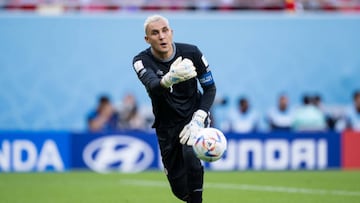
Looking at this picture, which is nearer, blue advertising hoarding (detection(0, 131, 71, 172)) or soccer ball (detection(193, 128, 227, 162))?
soccer ball (detection(193, 128, 227, 162))

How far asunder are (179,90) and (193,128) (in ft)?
1.98

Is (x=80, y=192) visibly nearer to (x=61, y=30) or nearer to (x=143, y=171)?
(x=143, y=171)

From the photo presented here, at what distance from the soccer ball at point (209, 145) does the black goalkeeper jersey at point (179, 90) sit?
0.40 m

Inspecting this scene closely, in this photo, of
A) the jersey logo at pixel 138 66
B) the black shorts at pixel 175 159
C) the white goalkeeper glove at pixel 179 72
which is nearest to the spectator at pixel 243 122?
the black shorts at pixel 175 159

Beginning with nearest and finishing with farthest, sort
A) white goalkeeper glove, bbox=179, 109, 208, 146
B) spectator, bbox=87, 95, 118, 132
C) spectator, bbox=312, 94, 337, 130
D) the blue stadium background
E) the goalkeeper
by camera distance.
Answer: white goalkeeper glove, bbox=179, 109, 208, 146
the goalkeeper
spectator, bbox=87, 95, 118, 132
spectator, bbox=312, 94, 337, 130
the blue stadium background

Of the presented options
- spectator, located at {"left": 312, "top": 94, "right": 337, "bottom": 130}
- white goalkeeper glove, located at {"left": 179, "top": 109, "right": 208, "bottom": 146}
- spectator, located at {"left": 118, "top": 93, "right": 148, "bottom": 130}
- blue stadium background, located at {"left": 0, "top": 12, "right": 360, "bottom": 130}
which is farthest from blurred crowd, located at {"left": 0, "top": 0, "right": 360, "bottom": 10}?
white goalkeeper glove, located at {"left": 179, "top": 109, "right": 208, "bottom": 146}

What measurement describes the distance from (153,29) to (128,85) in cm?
1512

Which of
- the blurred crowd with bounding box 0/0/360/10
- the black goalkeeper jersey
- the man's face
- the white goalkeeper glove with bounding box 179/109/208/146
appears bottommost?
the white goalkeeper glove with bounding box 179/109/208/146

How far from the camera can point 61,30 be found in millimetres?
25109

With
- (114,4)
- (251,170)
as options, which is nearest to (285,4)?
(114,4)

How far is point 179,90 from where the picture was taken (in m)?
10.2

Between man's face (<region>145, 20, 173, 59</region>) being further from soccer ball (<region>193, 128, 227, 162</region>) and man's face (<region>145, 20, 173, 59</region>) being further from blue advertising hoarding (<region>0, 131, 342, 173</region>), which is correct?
blue advertising hoarding (<region>0, 131, 342, 173</region>)

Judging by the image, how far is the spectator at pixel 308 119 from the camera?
21.3 m

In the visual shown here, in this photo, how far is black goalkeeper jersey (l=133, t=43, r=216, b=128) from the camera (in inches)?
400
